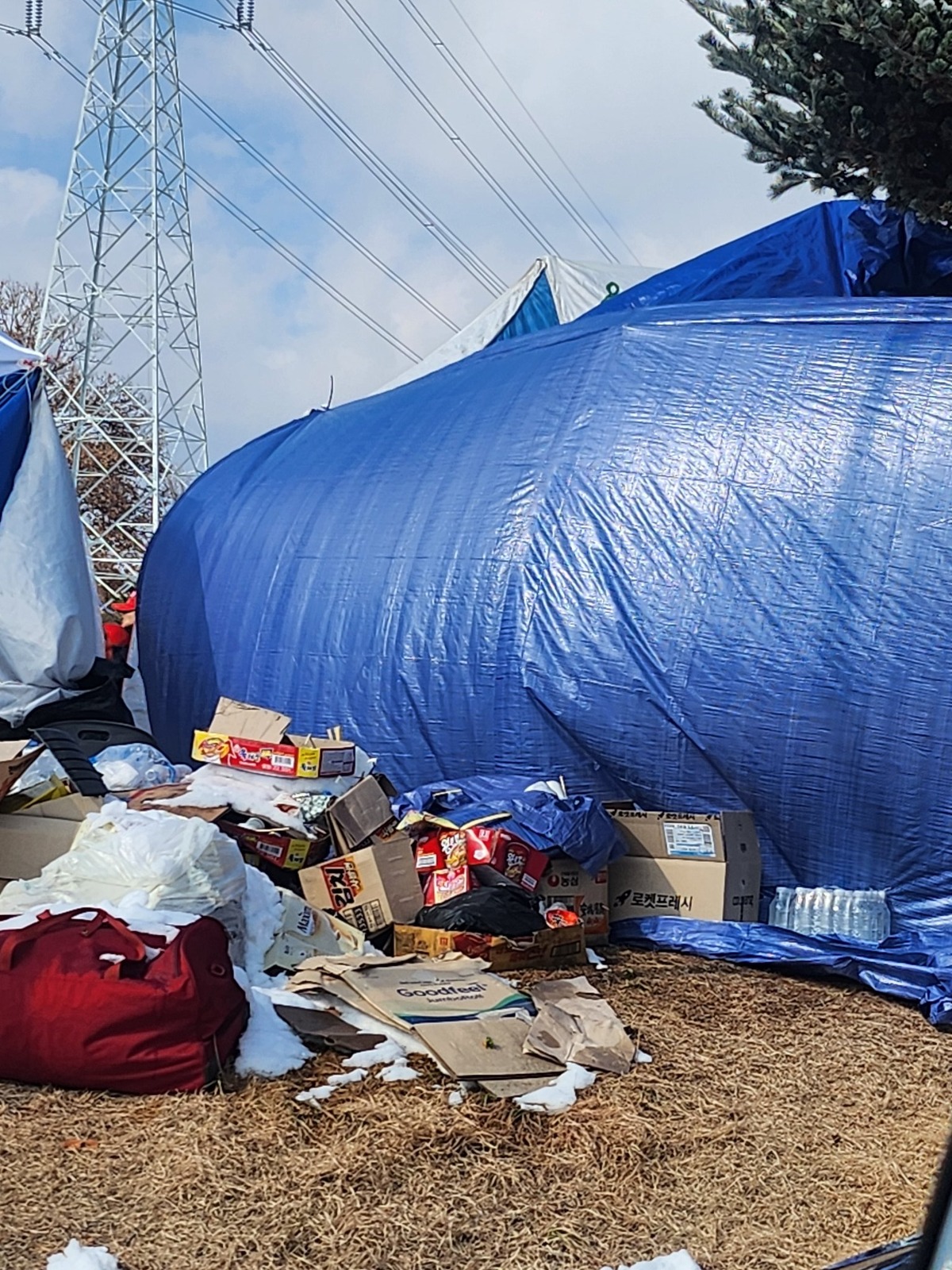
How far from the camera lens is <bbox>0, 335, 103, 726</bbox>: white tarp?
6688 mm

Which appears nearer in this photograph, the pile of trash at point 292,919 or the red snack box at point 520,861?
the pile of trash at point 292,919

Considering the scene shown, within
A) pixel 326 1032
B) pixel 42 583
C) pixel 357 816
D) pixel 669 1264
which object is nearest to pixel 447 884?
pixel 357 816

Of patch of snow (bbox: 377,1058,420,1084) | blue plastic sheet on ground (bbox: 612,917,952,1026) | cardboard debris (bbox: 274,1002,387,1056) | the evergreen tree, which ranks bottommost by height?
blue plastic sheet on ground (bbox: 612,917,952,1026)

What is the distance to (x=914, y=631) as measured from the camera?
4930mm

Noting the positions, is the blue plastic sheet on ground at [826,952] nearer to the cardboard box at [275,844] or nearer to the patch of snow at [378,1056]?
the cardboard box at [275,844]

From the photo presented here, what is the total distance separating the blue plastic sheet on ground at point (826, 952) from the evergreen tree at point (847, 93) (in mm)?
3702

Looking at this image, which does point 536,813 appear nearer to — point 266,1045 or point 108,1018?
point 266,1045

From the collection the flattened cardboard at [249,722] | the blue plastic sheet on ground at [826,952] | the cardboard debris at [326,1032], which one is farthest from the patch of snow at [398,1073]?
the flattened cardboard at [249,722]

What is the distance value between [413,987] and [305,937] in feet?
2.14

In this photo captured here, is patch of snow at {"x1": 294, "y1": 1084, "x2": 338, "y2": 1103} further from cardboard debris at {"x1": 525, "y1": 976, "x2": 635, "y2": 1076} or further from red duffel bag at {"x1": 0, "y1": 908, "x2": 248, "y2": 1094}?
cardboard debris at {"x1": 525, "y1": 976, "x2": 635, "y2": 1076}

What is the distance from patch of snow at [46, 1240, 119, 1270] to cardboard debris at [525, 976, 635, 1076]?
1.38 metres

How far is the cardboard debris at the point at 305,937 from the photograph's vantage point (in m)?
4.30

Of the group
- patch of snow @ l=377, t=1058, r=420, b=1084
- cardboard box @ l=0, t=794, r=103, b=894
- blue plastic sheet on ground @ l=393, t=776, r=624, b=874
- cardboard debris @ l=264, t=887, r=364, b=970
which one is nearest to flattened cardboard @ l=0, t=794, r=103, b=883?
cardboard box @ l=0, t=794, r=103, b=894

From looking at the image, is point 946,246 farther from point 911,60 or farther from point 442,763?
point 442,763
